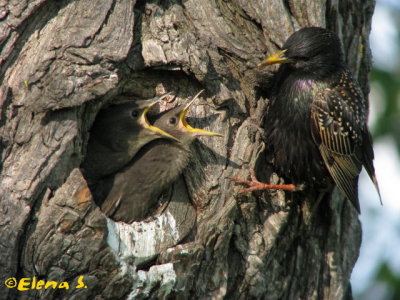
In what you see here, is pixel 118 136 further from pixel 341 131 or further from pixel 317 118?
pixel 341 131

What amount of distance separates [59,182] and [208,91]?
50.1 inches

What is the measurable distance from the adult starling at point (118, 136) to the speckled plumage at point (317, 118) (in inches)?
34.2

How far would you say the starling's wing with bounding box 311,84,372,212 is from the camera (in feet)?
15.0

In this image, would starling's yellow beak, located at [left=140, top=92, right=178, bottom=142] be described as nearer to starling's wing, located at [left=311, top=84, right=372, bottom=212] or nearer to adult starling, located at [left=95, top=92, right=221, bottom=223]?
adult starling, located at [left=95, top=92, right=221, bottom=223]

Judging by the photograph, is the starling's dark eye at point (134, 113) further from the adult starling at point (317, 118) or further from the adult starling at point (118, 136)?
the adult starling at point (317, 118)

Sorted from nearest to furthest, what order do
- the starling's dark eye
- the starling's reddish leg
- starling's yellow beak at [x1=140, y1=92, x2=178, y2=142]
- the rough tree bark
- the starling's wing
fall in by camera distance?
the rough tree bark < the starling's reddish leg < starling's yellow beak at [x1=140, y1=92, x2=178, y2=142] < the starling's dark eye < the starling's wing

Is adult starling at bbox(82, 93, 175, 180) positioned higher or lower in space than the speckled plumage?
lower

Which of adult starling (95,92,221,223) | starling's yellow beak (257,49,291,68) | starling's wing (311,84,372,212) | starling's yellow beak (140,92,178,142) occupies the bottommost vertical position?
adult starling (95,92,221,223)

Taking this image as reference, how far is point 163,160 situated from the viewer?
175 inches

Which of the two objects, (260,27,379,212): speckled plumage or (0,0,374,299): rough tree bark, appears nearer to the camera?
(0,0,374,299): rough tree bark

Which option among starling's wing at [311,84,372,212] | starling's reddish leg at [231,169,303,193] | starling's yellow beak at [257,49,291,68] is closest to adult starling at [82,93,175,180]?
starling's reddish leg at [231,169,303,193]

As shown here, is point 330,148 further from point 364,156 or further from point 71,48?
point 71,48

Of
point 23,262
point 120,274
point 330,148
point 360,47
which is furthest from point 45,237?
point 360,47

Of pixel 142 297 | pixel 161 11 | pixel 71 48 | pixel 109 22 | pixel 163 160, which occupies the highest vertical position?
pixel 161 11
